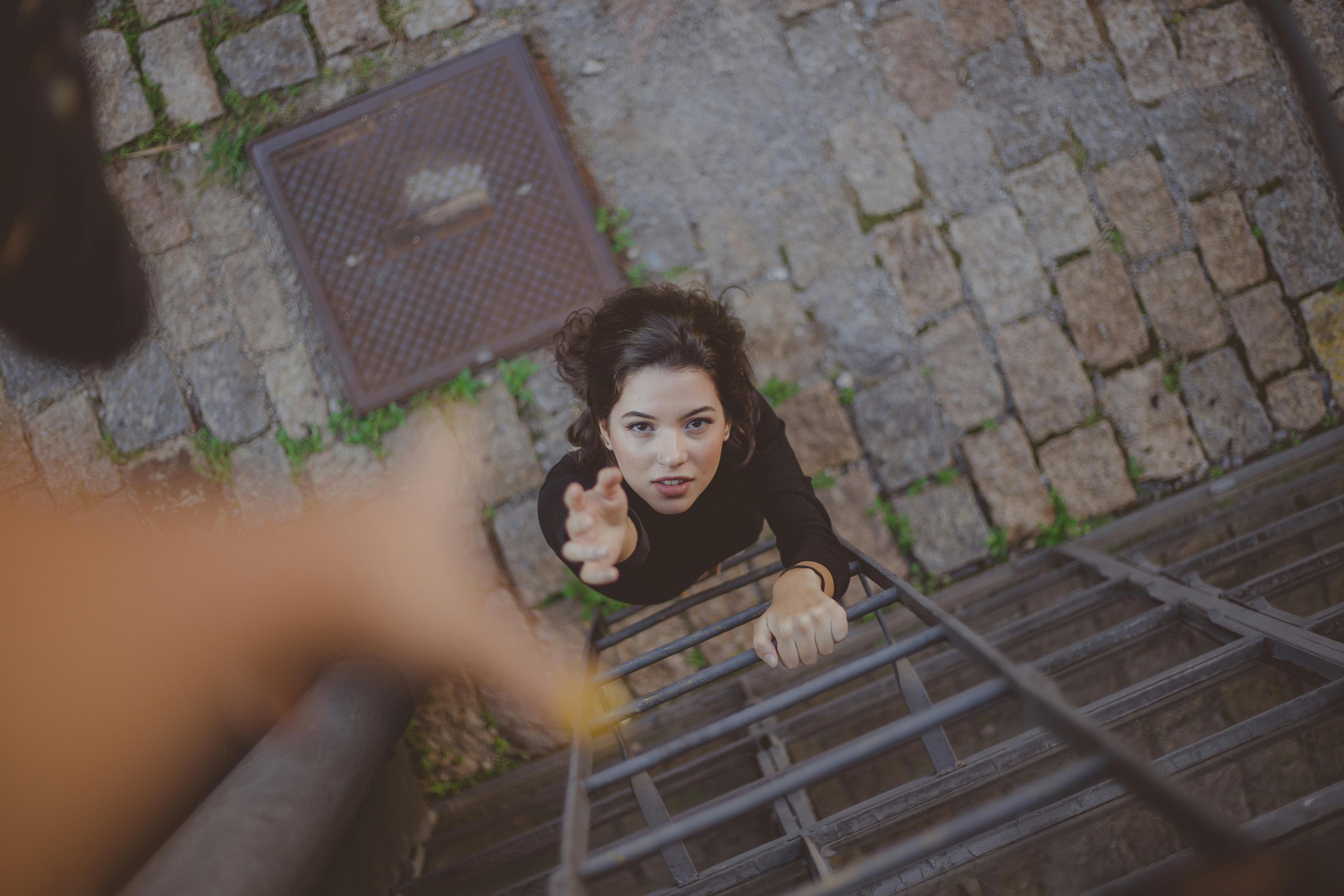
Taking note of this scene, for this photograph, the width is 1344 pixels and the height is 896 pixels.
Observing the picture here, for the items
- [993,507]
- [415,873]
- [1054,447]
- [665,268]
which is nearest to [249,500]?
[415,873]

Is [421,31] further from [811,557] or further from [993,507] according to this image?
→ [993,507]

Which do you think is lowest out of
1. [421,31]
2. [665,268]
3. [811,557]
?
[811,557]

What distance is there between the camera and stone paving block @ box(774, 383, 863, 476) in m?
3.08

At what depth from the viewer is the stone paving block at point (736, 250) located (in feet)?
10.1

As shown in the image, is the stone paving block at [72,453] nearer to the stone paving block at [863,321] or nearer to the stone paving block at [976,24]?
the stone paving block at [863,321]

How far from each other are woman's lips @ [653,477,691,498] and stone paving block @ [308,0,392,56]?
2.55 m

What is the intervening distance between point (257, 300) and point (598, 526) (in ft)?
8.00

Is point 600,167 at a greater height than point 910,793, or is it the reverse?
point 600,167

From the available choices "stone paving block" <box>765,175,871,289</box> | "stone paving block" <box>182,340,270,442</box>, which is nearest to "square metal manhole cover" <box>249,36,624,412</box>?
Result: "stone paving block" <box>182,340,270,442</box>

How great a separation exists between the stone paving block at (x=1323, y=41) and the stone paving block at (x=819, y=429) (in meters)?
2.62

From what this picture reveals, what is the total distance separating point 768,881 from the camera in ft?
6.05

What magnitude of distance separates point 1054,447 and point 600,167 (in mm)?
2370

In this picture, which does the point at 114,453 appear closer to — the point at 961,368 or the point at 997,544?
the point at 961,368

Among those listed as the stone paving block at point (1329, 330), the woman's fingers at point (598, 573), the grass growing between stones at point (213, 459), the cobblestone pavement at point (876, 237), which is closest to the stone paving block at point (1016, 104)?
the cobblestone pavement at point (876, 237)
